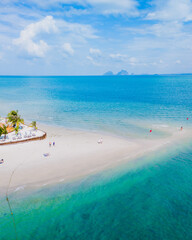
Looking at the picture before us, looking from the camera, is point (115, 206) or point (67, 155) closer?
point (115, 206)

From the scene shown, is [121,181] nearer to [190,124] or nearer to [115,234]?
[115,234]

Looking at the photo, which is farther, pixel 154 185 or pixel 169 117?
pixel 169 117

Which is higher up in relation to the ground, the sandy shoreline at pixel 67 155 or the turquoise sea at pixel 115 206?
the sandy shoreline at pixel 67 155

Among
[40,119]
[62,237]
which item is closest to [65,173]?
[62,237]

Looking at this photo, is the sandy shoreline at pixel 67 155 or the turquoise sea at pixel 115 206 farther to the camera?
the sandy shoreline at pixel 67 155

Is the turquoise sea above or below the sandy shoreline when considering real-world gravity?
below

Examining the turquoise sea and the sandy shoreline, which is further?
the sandy shoreline

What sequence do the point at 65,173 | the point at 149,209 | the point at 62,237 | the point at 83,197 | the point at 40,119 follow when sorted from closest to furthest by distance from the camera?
1. the point at 62,237
2. the point at 149,209
3. the point at 83,197
4. the point at 65,173
5. the point at 40,119

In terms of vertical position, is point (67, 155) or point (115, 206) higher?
point (67, 155)
